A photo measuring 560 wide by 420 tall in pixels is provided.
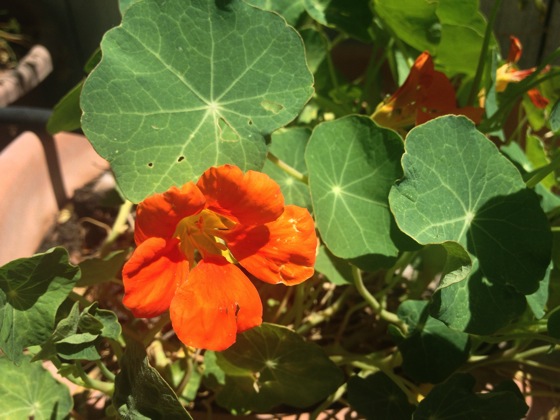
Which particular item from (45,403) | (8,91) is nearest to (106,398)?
(45,403)

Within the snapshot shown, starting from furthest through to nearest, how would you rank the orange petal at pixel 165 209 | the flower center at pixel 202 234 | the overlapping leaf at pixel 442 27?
the overlapping leaf at pixel 442 27, the flower center at pixel 202 234, the orange petal at pixel 165 209

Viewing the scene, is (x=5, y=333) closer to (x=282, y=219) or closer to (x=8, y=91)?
(x=282, y=219)

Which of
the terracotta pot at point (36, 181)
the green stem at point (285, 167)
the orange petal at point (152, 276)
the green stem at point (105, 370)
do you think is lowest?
the terracotta pot at point (36, 181)

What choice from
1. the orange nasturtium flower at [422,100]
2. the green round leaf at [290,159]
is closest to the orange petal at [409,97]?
the orange nasturtium flower at [422,100]

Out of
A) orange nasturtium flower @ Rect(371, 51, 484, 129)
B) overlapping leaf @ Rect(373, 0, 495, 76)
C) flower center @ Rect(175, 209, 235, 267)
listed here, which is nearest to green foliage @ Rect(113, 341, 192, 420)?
flower center @ Rect(175, 209, 235, 267)

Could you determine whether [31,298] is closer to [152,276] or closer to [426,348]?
[152,276]

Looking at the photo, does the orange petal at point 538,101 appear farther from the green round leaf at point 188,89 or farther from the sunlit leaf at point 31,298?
the sunlit leaf at point 31,298

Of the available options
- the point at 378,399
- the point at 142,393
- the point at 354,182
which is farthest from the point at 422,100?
the point at 142,393
